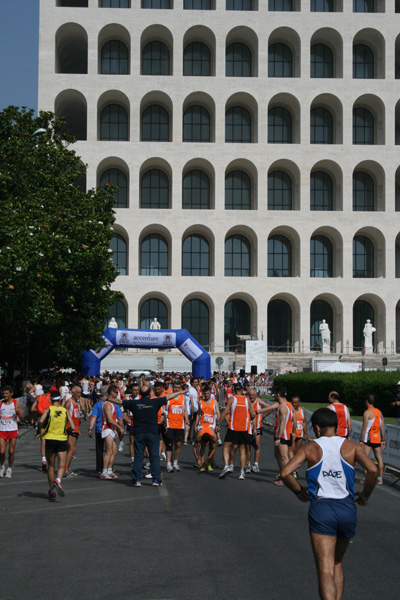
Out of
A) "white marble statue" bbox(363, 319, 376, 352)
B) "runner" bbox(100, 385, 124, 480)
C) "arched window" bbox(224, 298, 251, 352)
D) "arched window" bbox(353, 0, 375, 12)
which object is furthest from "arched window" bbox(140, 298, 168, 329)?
"runner" bbox(100, 385, 124, 480)

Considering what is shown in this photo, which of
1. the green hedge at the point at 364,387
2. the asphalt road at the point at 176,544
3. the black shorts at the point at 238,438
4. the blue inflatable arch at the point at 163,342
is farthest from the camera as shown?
the blue inflatable arch at the point at 163,342

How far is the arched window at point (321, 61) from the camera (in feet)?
223

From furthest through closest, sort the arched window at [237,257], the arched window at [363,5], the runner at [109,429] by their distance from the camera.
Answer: the arched window at [363,5]
the arched window at [237,257]
the runner at [109,429]

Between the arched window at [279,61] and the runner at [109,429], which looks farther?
the arched window at [279,61]

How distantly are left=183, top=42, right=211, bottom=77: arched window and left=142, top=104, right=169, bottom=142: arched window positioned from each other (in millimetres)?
3887

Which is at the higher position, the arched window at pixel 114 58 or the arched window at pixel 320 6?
the arched window at pixel 320 6

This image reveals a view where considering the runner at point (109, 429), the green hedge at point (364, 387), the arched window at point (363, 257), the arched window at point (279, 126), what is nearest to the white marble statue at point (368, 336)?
the arched window at point (363, 257)

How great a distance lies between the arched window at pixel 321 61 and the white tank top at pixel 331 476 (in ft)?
215

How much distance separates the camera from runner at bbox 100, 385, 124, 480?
1453cm

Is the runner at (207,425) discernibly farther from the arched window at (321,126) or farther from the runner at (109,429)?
the arched window at (321,126)

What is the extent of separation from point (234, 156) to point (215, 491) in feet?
176

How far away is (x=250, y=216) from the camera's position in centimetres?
6462

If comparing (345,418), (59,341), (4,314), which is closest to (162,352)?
(59,341)

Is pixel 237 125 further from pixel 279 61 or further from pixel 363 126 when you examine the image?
pixel 363 126
